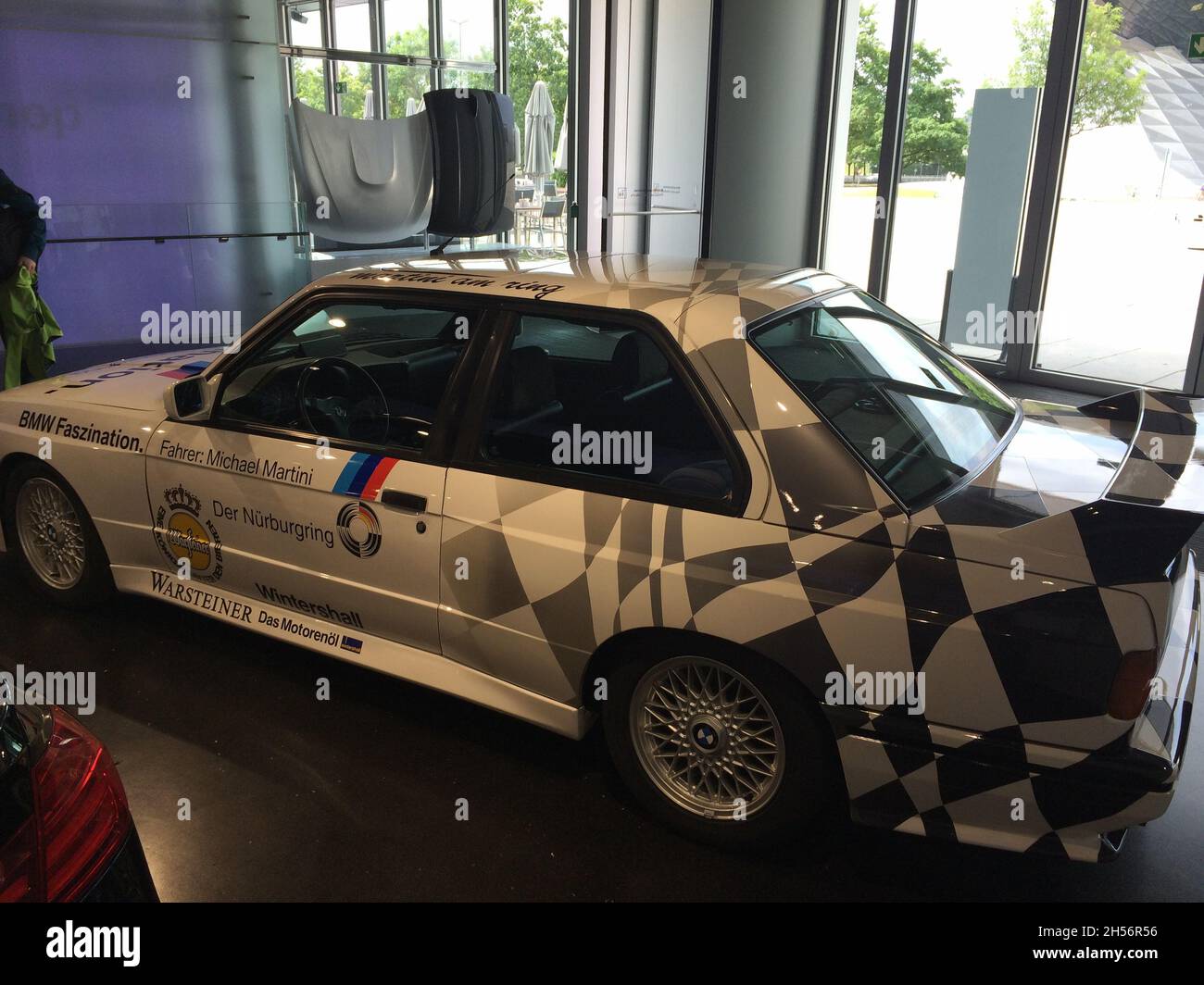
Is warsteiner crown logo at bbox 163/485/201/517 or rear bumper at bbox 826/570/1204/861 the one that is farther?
warsteiner crown logo at bbox 163/485/201/517

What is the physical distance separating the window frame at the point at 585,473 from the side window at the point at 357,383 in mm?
145

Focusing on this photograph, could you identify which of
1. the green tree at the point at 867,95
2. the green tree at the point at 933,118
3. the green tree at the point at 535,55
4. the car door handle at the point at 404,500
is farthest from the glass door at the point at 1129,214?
the car door handle at the point at 404,500

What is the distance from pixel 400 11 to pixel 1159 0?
789 centimetres

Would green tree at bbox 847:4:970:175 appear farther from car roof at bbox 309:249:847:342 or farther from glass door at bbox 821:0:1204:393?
car roof at bbox 309:249:847:342

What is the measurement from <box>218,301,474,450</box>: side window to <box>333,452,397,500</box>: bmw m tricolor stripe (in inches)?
3.0

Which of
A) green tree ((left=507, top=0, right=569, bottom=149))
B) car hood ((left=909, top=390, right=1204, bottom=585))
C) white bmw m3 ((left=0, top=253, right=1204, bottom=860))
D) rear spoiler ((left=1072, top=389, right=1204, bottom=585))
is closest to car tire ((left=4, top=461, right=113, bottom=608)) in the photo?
white bmw m3 ((left=0, top=253, right=1204, bottom=860))

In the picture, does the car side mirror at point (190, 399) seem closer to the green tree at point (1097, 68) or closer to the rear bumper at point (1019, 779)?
the rear bumper at point (1019, 779)

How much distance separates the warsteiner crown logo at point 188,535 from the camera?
3.45m

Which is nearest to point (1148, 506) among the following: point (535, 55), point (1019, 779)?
point (1019, 779)

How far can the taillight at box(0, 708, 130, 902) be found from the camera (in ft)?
5.04

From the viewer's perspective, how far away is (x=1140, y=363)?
856 cm

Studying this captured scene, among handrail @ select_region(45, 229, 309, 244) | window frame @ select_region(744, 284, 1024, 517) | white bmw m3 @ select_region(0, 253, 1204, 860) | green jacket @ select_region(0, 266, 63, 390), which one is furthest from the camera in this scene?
handrail @ select_region(45, 229, 309, 244)

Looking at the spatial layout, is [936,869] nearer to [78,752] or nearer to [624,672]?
[624,672]
